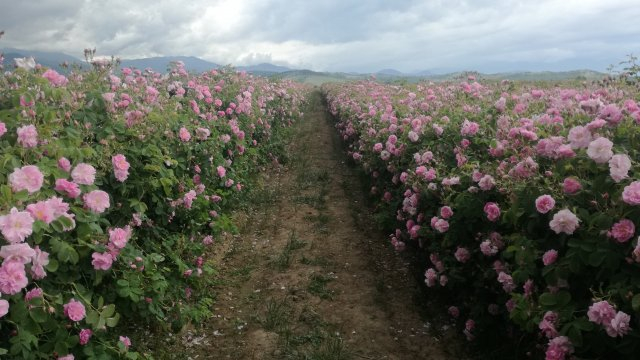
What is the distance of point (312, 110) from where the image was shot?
24938 mm

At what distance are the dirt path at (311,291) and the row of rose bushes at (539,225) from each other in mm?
510

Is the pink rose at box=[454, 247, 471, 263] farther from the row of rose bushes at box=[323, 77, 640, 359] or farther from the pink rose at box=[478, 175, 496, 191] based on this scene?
the pink rose at box=[478, 175, 496, 191]

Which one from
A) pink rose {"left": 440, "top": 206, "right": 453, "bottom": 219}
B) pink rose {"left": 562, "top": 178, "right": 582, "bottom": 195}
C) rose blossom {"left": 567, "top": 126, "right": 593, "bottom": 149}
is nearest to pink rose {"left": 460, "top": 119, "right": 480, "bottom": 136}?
pink rose {"left": 440, "top": 206, "right": 453, "bottom": 219}

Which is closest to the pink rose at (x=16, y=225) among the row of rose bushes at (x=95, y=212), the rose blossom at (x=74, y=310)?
the row of rose bushes at (x=95, y=212)

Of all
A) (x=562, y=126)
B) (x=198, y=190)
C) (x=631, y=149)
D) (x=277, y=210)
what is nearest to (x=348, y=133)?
(x=277, y=210)

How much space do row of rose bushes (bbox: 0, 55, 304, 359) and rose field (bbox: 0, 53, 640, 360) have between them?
0.05 feet

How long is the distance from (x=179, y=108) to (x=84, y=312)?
3487 mm

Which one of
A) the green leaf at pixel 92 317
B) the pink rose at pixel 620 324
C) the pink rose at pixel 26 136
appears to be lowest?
the green leaf at pixel 92 317

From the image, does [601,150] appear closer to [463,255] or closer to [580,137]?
[580,137]

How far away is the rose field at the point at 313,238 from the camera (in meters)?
2.39

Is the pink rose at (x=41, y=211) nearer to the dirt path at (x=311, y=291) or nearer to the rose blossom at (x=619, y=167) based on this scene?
the dirt path at (x=311, y=291)

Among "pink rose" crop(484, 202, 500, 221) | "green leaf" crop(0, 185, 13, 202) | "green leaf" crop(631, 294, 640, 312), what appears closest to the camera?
"green leaf" crop(631, 294, 640, 312)

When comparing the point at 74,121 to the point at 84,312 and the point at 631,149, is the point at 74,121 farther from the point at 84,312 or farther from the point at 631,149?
the point at 631,149

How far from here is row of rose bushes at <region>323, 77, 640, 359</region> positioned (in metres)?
2.30
